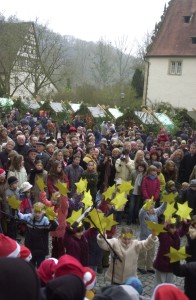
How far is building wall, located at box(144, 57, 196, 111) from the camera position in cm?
3600

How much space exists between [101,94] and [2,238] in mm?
32756

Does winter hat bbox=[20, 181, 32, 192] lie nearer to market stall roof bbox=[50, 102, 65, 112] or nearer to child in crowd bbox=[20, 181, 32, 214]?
child in crowd bbox=[20, 181, 32, 214]

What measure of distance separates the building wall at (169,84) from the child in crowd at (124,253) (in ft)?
105

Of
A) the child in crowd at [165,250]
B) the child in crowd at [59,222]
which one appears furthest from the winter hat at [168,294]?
the child in crowd at [59,222]

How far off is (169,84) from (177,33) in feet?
15.9

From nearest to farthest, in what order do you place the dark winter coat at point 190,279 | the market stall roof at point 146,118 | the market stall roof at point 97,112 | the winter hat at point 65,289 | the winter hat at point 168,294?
the winter hat at point 65,289 → the winter hat at point 168,294 → the dark winter coat at point 190,279 → the market stall roof at point 146,118 → the market stall roof at point 97,112

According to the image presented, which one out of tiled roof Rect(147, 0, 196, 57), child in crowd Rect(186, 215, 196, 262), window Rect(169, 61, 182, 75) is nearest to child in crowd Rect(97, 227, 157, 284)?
child in crowd Rect(186, 215, 196, 262)

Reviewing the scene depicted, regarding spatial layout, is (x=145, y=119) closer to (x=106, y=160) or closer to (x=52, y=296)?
(x=106, y=160)

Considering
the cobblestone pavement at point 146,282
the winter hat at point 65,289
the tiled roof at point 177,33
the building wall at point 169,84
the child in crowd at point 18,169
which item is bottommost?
the cobblestone pavement at point 146,282

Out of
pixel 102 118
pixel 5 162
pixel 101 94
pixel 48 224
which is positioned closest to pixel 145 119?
pixel 102 118

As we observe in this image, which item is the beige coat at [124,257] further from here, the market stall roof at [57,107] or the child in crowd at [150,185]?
the market stall roof at [57,107]

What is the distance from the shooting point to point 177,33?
36781 millimetres

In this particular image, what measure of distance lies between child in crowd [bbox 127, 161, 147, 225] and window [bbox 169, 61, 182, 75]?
1184 inches

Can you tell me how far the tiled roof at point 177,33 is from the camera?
1425 inches
